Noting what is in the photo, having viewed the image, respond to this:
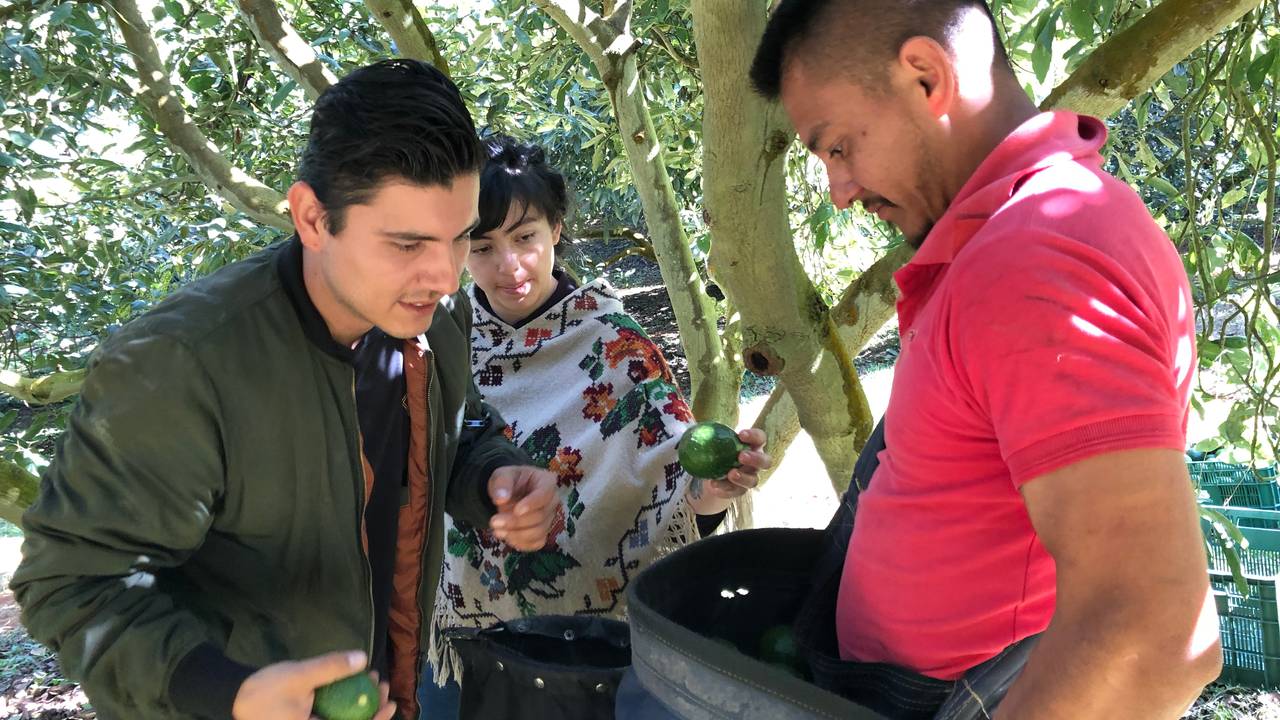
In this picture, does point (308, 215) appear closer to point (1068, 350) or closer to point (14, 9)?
point (1068, 350)

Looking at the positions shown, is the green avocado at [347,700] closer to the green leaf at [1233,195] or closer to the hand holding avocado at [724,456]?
the hand holding avocado at [724,456]

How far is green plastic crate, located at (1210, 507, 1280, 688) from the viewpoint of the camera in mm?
4598

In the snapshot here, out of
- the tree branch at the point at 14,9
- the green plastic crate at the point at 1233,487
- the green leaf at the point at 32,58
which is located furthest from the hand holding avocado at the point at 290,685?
the green plastic crate at the point at 1233,487

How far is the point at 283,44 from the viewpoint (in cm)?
340

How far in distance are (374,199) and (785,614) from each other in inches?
47.4

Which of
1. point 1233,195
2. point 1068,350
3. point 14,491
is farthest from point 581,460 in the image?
point 1233,195

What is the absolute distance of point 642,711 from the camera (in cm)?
Result: 161

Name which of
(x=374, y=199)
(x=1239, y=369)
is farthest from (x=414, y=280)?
(x=1239, y=369)

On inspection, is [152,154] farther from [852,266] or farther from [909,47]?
[909,47]

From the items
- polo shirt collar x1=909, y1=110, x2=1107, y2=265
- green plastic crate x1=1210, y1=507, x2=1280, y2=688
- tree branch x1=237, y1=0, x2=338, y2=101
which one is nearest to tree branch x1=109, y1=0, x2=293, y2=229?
tree branch x1=237, y1=0, x2=338, y2=101

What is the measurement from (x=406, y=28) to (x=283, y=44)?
1.48 ft

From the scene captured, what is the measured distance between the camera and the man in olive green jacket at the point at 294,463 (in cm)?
161

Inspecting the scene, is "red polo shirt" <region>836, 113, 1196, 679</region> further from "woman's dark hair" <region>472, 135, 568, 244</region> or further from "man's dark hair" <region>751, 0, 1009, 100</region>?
"woman's dark hair" <region>472, 135, 568, 244</region>

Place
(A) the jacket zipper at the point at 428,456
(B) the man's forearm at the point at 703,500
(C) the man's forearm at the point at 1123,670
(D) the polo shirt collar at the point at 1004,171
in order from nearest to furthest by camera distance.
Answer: (C) the man's forearm at the point at 1123,670, (D) the polo shirt collar at the point at 1004,171, (A) the jacket zipper at the point at 428,456, (B) the man's forearm at the point at 703,500
